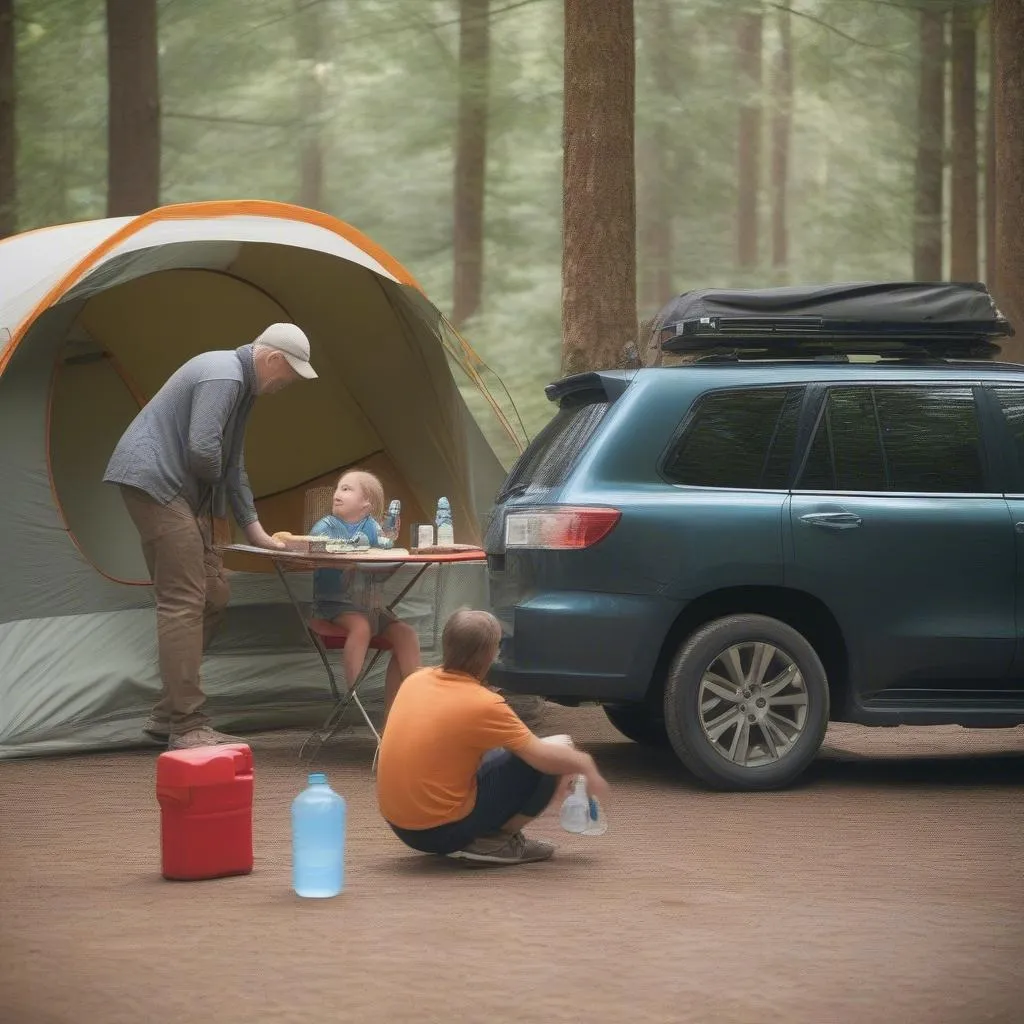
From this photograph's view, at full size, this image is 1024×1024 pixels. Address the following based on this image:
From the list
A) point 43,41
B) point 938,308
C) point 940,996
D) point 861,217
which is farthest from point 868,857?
point 861,217

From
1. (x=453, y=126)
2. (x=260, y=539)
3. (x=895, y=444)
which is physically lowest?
(x=260, y=539)

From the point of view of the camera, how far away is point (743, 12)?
106 ft

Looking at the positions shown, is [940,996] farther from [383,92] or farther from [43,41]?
[383,92]

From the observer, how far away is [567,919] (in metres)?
5.68

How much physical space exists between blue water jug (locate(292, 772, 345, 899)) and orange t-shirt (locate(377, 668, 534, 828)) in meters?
0.38

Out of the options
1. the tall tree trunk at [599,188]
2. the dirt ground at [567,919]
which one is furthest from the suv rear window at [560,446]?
the tall tree trunk at [599,188]

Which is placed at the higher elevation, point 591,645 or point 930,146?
point 930,146

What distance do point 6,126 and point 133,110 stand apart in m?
2.63

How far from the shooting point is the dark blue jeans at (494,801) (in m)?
6.39

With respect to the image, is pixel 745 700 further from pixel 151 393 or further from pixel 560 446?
pixel 151 393

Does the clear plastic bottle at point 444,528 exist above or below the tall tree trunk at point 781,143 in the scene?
below

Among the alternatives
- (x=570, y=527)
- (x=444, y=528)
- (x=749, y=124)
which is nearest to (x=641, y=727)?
(x=444, y=528)

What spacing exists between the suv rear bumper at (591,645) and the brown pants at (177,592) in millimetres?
1789

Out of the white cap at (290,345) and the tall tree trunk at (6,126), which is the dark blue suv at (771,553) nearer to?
the white cap at (290,345)
